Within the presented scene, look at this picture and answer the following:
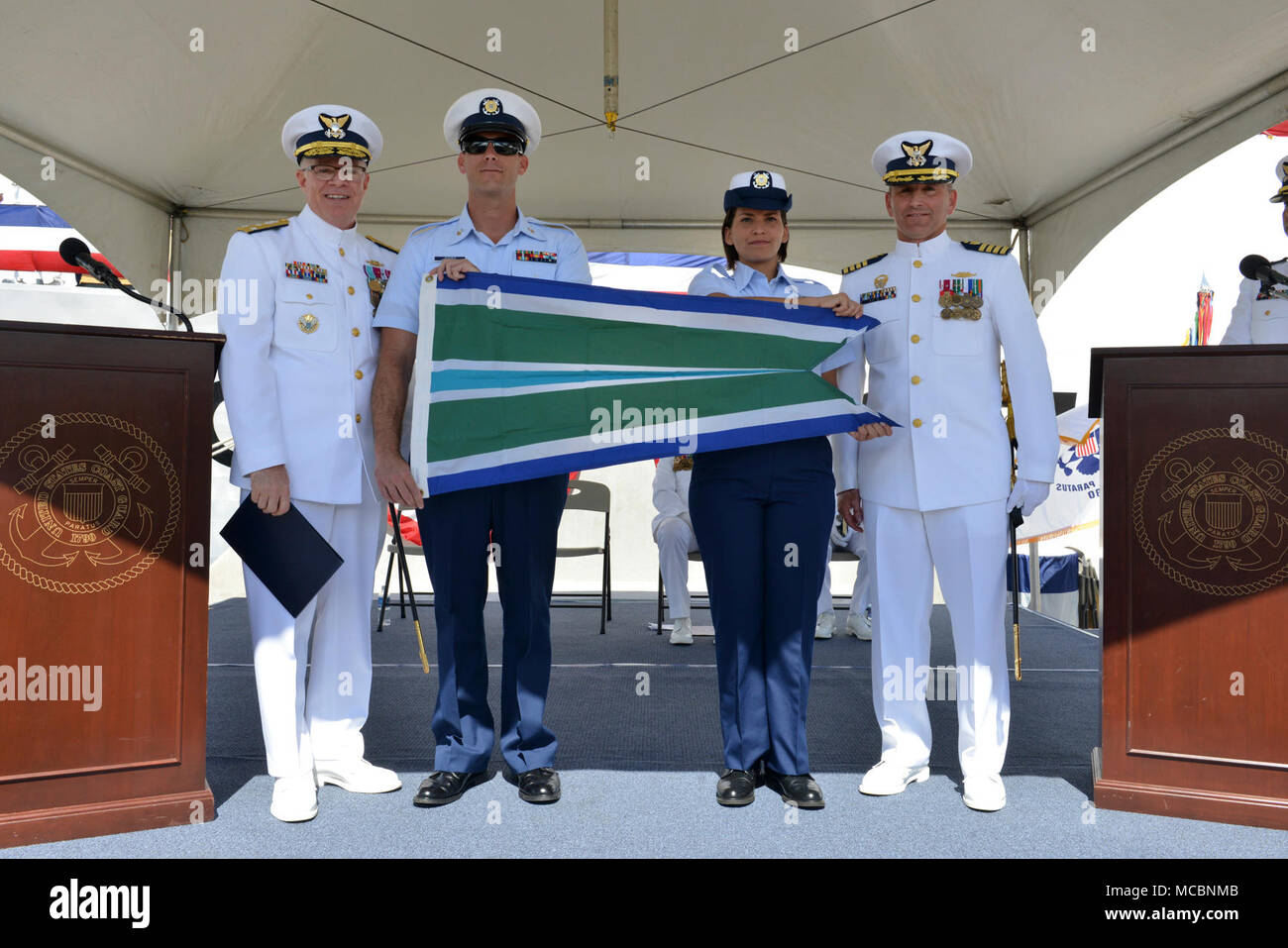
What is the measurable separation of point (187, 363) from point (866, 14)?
4.38m

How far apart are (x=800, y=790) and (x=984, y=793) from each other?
48 cm

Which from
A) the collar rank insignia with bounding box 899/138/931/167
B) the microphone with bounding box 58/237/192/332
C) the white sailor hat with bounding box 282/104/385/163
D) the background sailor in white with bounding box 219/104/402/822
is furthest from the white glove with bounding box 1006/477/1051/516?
the microphone with bounding box 58/237/192/332

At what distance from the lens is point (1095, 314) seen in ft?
25.2

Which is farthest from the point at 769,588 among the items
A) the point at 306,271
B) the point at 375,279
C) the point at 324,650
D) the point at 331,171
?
the point at 331,171

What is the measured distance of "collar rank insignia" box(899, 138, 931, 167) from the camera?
2873 millimetres

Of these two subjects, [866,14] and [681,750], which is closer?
[681,750]

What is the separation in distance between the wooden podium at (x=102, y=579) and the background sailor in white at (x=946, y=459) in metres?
1.80

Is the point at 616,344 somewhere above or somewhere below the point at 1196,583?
above

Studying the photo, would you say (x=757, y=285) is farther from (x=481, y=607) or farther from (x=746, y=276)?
(x=481, y=607)

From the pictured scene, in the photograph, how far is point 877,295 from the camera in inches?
119

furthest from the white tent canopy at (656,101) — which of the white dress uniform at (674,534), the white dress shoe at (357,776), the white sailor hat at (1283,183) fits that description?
the white dress shoe at (357,776)

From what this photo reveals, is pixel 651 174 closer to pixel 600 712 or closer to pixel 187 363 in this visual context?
pixel 600 712
